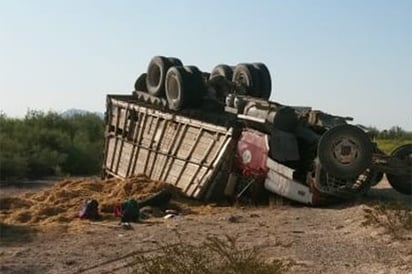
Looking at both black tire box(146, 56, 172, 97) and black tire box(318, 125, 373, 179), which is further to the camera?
black tire box(146, 56, 172, 97)

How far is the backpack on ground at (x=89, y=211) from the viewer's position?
14.1m

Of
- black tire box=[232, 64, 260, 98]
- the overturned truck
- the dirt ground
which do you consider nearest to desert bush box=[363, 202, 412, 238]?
the dirt ground

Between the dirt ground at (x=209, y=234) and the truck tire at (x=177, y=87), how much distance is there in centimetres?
197

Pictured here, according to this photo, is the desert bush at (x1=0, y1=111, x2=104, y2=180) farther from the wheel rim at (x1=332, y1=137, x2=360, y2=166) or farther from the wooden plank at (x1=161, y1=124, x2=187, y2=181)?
the wheel rim at (x1=332, y1=137, x2=360, y2=166)

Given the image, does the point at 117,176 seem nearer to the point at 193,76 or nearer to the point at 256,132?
the point at 193,76

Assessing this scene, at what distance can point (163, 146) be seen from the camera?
17.4 meters

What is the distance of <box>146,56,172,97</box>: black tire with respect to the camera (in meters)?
18.7

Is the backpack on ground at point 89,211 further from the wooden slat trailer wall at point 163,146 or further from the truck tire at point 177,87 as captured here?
the truck tire at point 177,87

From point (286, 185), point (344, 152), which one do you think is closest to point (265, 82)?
point (286, 185)

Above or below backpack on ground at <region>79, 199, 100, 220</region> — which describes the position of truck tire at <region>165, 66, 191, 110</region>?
above

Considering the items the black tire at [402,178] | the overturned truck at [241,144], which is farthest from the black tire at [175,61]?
the black tire at [402,178]

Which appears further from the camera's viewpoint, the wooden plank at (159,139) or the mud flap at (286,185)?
Answer: the wooden plank at (159,139)

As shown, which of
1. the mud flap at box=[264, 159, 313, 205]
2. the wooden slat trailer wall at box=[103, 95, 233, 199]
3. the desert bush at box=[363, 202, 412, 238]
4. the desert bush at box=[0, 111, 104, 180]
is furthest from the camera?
the desert bush at box=[0, 111, 104, 180]

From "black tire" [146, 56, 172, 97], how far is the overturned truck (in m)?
0.02
